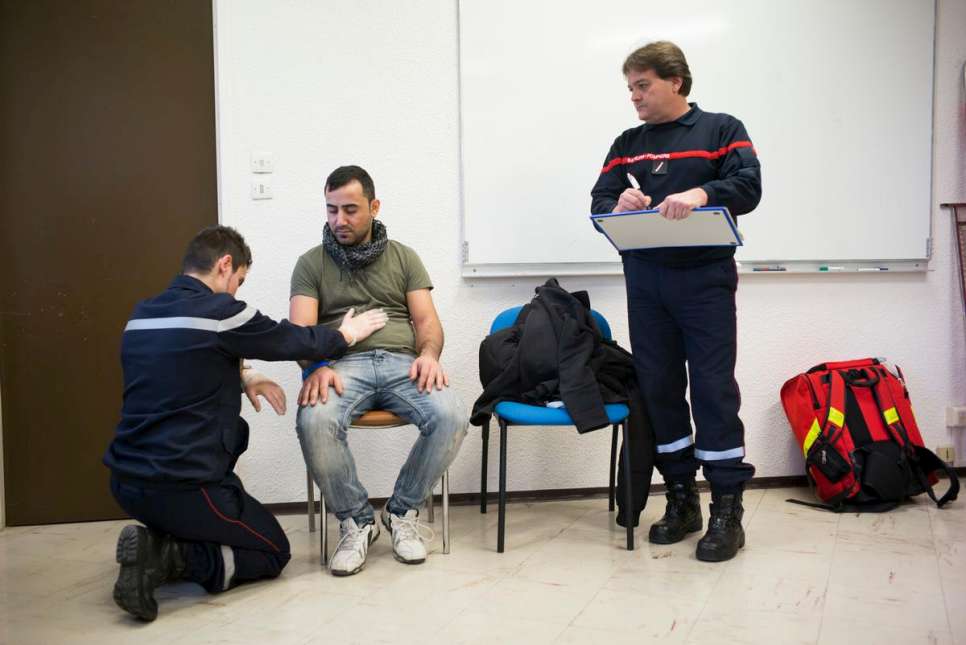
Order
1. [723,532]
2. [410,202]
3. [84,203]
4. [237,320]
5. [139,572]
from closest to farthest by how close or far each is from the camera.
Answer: [139,572], [237,320], [723,532], [84,203], [410,202]

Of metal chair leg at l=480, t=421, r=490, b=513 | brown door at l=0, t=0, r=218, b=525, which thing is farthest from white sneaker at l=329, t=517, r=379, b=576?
brown door at l=0, t=0, r=218, b=525

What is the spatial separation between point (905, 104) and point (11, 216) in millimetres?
3372

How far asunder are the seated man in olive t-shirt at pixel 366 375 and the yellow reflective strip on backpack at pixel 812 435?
1322mm

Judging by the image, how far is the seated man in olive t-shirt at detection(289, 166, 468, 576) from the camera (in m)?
2.57

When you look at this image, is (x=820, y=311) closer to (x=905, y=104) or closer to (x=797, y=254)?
(x=797, y=254)

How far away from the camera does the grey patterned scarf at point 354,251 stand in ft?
9.15

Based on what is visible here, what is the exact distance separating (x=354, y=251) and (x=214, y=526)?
3.11ft

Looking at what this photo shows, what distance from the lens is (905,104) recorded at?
345cm

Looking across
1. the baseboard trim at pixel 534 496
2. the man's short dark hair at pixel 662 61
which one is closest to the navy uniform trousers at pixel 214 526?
the baseboard trim at pixel 534 496

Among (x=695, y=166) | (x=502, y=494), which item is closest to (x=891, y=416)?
(x=695, y=166)

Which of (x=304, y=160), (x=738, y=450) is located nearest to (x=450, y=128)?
(x=304, y=160)

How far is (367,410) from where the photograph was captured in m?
2.70

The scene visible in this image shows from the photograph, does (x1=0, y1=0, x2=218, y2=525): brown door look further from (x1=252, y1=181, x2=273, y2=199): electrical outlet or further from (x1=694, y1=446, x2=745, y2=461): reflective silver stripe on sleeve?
(x1=694, y1=446, x2=745, y2=461): reflective silver stripe on sleeve

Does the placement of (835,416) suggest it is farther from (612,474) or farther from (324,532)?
(324,532)
